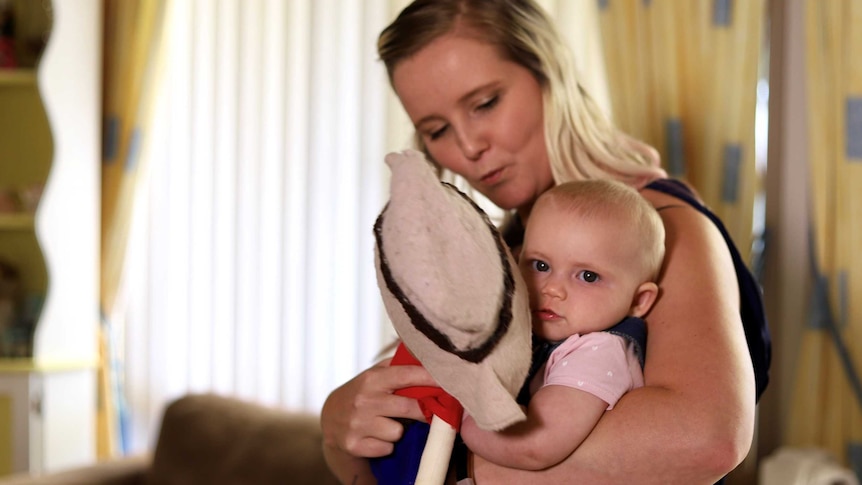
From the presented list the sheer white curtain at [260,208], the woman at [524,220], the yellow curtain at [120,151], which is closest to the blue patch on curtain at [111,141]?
the yellow curtain at [120,151]

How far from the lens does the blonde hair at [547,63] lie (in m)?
1.34

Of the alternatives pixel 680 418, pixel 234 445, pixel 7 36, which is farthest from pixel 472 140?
pixel 7 36

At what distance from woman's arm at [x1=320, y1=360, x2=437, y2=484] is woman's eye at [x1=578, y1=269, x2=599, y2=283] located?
209 mm

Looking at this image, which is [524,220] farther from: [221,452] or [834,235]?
[221,452]

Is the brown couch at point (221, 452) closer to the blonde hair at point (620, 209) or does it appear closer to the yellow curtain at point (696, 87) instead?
the yellow curtain at point (696, 87)

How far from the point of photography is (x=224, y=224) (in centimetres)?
→ 360

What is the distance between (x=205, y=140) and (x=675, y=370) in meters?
2.96

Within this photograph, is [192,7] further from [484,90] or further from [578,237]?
[578,237]

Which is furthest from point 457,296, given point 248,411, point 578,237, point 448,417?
point 248,411

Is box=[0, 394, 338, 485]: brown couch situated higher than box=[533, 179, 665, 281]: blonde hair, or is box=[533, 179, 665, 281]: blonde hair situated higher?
box=[533, 179, 665, 281]: blonde hair

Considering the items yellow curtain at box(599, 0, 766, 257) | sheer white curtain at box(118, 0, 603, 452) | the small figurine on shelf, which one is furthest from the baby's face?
the small figurine on shelf

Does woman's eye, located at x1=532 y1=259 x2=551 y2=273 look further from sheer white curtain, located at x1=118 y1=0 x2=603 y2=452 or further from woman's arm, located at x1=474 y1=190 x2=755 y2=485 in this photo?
sheer white curtain, located at x1=118 y1=0 x2=603 y2=452

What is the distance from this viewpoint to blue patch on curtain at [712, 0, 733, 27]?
2.53m

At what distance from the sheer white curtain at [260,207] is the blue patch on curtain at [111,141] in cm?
16
